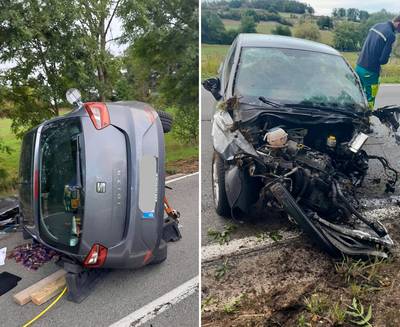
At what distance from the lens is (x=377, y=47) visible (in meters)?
2.20

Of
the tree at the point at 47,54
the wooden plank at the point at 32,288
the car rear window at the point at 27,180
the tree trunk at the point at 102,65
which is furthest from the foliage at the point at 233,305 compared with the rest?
the tree trunk at the point at 102,65

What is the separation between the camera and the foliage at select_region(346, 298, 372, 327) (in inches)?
54.9

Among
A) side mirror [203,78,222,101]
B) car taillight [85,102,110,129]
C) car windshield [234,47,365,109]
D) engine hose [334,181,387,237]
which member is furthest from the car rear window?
engine hose [334,181,387,237]

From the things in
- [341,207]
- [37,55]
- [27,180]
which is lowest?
[27,180]

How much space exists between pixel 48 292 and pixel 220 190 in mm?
1343

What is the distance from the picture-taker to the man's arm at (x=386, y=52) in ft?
7.00

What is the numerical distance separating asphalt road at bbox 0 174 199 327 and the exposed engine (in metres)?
0.91

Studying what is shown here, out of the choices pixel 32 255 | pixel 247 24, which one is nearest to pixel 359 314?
pixel 247 24

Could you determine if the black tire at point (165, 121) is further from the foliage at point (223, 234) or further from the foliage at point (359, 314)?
the foliage at point (359, 314)

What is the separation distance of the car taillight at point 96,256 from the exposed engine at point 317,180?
971mm

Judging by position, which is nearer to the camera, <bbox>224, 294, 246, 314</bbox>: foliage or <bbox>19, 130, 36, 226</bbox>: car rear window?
<bbox>224, 294, 246, 314</bbox>: foliage

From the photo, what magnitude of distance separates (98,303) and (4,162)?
10.2ft

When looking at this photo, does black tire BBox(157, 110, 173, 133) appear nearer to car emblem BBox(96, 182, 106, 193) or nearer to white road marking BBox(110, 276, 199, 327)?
car emblem BBox(96, 182, 106, 193)

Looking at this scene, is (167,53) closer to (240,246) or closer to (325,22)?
(325,22)
